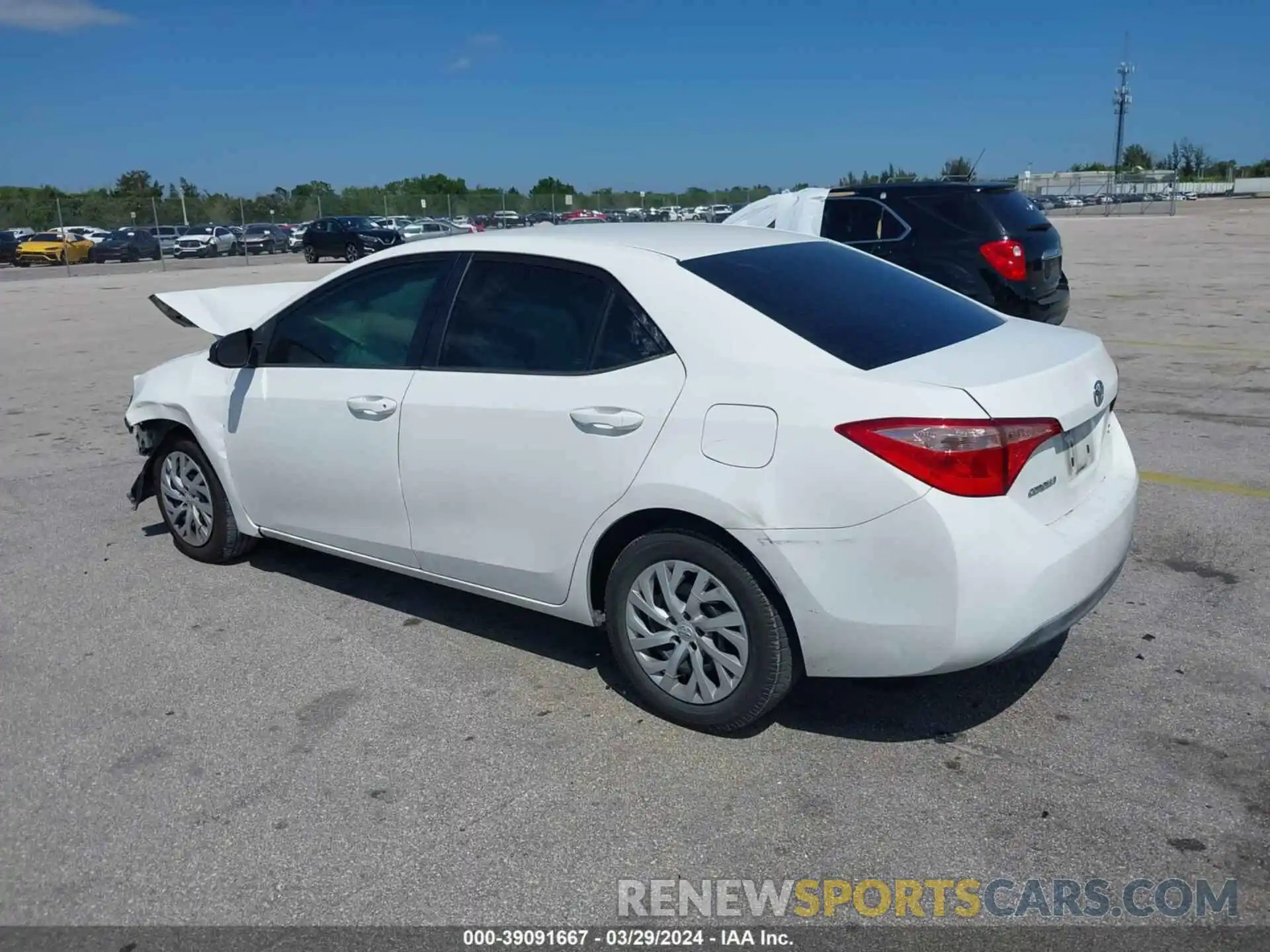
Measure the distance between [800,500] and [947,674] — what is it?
4.15ft

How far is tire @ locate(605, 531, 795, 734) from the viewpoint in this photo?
11.3 feet

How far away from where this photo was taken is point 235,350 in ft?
16.3

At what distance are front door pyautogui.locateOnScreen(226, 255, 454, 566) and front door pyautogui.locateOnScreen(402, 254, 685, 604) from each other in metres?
0.17

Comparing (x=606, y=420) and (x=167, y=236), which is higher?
(x=167, y=236)

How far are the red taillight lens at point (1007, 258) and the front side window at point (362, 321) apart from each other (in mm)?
6195

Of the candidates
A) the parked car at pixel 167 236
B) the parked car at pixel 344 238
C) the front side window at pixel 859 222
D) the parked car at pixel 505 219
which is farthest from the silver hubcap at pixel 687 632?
the parked car at pixel 505 219

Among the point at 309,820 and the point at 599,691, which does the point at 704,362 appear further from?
the point at 309,820

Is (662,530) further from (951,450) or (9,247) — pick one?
(9,247)

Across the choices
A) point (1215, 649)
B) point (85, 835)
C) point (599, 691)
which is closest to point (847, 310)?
point (599, 691)

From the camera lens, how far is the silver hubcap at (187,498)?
5422 mm

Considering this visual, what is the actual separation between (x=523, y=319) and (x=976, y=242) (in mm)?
6361

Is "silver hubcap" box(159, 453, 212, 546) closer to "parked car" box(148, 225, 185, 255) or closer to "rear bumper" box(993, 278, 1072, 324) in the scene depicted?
"rear bumper" box(993, 278, 1072, 324)

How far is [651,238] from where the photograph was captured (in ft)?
13.8

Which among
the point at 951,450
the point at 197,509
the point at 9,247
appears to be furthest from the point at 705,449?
the point at 9,247
